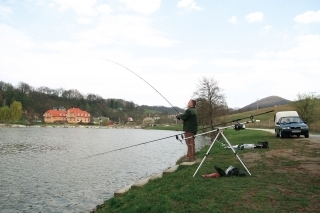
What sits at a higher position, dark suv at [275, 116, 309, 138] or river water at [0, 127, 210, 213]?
dark suv at [275, 116, 309, 138]

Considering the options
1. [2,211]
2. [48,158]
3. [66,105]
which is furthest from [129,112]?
[2,211]

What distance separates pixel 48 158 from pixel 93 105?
16031cm

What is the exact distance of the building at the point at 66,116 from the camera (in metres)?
144

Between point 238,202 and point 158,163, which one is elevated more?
point 238,202

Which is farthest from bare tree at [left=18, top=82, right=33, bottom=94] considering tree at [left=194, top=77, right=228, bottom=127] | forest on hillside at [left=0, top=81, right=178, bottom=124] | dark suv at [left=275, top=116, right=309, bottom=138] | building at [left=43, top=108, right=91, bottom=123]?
dark suv at [left=275, top=116, right=309, bottom=138]

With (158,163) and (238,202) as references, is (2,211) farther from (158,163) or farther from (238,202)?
(158,163)

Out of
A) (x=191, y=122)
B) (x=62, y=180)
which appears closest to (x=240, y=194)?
(x=191, y=122)

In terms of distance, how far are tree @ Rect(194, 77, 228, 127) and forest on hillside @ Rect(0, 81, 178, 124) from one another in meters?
110

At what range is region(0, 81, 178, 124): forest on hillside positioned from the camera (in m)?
133

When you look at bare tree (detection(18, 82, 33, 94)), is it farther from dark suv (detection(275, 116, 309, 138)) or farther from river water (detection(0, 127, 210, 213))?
dark suv (detection(275, 116, 309, 138))

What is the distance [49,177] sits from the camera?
52.4 ft

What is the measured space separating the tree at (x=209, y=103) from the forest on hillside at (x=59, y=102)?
362ft

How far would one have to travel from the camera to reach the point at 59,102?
170m

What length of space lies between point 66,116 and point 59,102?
71.2ft
